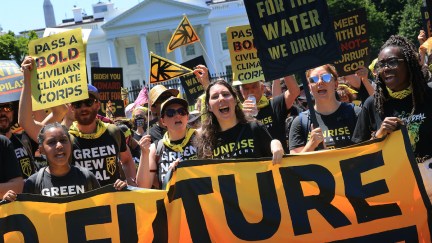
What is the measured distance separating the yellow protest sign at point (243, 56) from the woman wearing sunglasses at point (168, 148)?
2.55 metres

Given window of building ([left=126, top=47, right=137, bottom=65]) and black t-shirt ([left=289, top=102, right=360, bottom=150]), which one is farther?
window of building ([left=126, top=47, right=137, bottom=65])

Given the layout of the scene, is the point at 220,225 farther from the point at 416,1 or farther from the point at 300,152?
the point at 416,1

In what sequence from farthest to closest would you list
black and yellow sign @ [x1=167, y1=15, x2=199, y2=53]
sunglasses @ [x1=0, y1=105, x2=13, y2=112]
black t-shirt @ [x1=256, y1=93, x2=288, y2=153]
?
black and yellow sign @ [x1=167, y1=15, x2=199, y2=53] < black t-shirt @ [x1=256, y1=93, x2=288, y2=153] < sunglasses @ [x1=0, y1=105, x2=13, y2=112]

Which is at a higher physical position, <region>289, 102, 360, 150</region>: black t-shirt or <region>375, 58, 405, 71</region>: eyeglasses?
<region>375, 58, 405, 71</region>: eyeglasses

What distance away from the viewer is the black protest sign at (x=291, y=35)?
559 centimetres

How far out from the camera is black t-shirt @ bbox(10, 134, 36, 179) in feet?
21.7

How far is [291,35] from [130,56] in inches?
3011

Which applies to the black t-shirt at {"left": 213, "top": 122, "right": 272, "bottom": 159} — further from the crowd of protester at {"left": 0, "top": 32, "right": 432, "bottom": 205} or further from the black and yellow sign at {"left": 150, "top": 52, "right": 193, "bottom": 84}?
the black and yellow sign at {"left": 150, "top": 52, "right": 193, "bottom": 84}

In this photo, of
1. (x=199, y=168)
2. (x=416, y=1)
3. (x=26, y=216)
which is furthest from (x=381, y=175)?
(x=416, y=1)

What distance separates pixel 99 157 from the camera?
20.8 feet

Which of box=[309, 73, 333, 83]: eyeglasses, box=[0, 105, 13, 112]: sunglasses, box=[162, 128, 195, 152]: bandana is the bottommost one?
box=[162, 128, 195, 152]: bandana

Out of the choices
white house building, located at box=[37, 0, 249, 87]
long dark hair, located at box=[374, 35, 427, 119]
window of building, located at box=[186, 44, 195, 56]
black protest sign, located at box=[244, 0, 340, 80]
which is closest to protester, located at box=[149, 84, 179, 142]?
black protest sign, located at box=[244, 0, 340, 80]

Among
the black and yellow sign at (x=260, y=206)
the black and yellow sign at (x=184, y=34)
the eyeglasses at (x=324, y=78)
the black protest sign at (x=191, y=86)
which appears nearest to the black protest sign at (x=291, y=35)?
the eyeglasses at (x=324, y=78)

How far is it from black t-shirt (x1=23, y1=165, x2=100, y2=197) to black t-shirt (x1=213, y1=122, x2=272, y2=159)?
3.22ft
